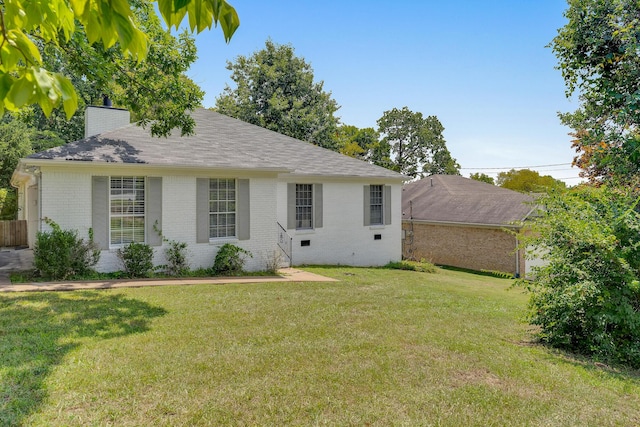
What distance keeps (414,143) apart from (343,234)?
36.8 meters

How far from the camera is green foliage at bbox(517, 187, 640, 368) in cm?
538

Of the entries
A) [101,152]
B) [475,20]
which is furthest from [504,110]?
[101,152]

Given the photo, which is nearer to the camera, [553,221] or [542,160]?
[553,221]

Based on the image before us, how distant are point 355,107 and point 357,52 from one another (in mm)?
9228

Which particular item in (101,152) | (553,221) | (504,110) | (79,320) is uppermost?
(504,110)

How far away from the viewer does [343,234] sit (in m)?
16.4

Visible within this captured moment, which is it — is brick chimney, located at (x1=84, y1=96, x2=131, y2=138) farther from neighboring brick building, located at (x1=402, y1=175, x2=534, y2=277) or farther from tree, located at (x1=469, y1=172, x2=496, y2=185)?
tree, located at (x1=469, y1=172, x2=496, y2=185)

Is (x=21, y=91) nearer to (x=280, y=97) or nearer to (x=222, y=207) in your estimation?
(x=222, y=207)

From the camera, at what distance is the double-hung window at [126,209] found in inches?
420

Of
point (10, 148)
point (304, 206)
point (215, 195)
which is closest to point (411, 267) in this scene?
point (304, 206)

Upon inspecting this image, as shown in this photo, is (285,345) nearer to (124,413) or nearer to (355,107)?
(124,413)

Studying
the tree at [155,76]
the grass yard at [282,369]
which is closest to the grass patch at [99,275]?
the grass yard at [282,369]

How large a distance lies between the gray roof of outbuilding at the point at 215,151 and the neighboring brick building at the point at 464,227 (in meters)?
7.32

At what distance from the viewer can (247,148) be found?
14820mm
